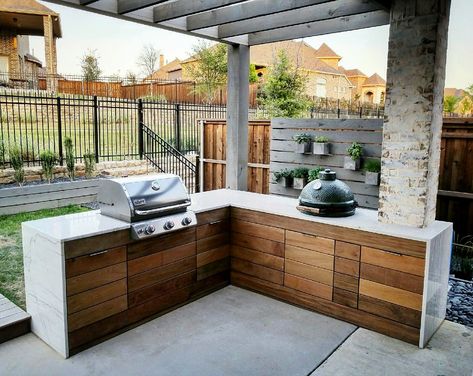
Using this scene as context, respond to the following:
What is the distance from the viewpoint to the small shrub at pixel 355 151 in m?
4.91

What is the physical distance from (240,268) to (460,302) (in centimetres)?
217

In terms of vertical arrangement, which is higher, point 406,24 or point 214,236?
point 406,24

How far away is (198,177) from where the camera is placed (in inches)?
299

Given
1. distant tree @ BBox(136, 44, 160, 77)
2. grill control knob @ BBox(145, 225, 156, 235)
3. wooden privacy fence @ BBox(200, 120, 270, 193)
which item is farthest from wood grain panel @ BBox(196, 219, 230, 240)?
distant tree @ BBox(136, 44, 160, 77)

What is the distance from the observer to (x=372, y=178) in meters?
4.77

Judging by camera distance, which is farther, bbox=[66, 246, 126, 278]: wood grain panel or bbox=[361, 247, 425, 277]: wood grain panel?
bbox=[361, 247, 425, 277]: wood grain panel

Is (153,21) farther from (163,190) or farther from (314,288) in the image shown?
(314,288)

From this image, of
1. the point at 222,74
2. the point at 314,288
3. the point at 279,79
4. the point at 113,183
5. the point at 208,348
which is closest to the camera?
the point at 208,348

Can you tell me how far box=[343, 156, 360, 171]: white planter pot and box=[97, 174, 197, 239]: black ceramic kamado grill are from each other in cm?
246

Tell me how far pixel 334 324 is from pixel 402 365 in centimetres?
66

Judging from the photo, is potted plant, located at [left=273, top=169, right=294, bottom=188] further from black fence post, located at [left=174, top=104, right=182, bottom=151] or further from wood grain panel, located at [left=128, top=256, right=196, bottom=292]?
black fence post, located at [left=174, top=104, right=182, bottom=151]

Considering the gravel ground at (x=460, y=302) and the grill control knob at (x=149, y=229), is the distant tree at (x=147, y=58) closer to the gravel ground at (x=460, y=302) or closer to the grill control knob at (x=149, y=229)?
the grill control knob at (x=149, y=229)

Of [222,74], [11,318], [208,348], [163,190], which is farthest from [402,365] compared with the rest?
[222,74]

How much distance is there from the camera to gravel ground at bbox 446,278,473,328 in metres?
3.52
